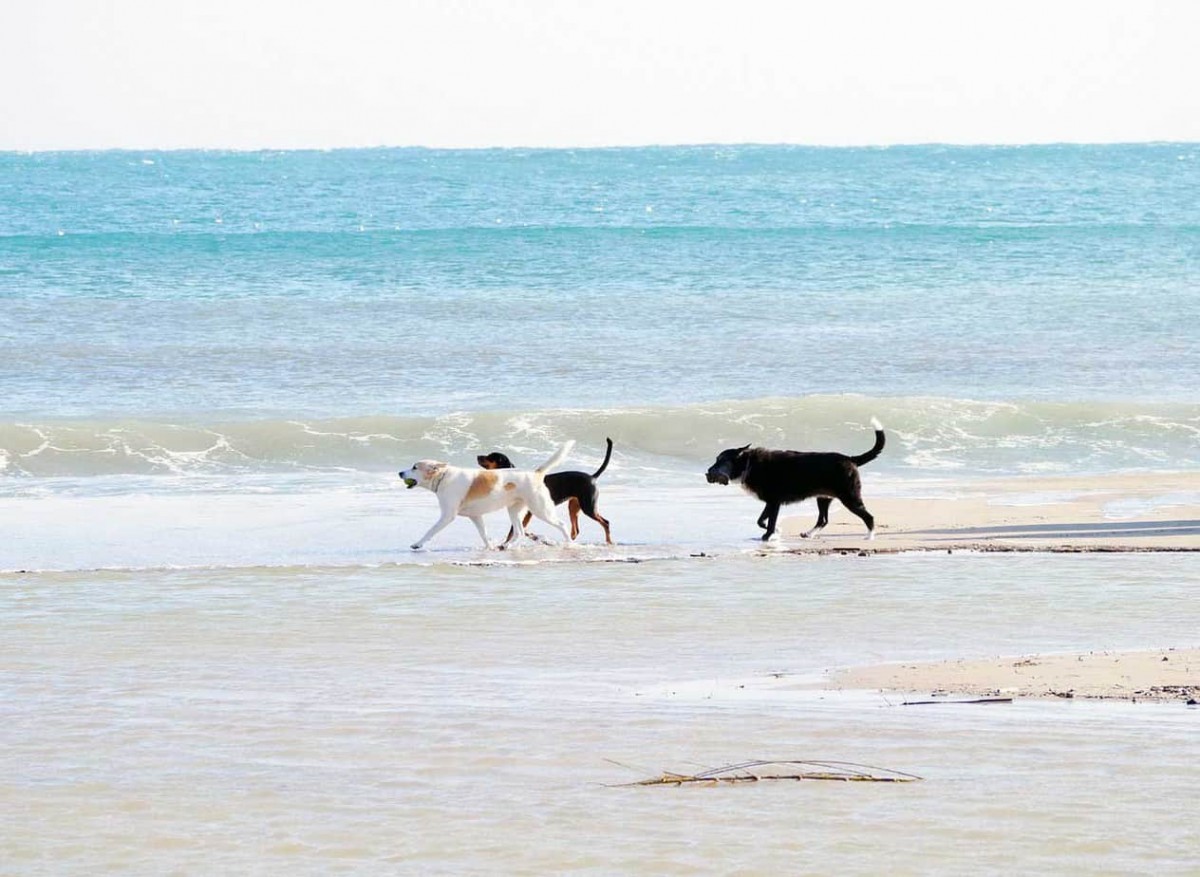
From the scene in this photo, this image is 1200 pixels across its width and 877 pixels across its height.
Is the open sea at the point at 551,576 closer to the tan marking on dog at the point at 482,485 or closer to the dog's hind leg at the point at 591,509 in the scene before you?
the dog's hind leg at the point at 591,509

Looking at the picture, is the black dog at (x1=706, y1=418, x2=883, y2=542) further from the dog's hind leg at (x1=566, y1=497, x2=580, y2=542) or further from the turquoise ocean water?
the turquoise ocean water

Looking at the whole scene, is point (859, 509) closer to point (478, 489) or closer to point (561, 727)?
point (478, 489)

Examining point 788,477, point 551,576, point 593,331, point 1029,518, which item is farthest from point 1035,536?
point 593,331

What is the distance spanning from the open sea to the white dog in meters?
0.30

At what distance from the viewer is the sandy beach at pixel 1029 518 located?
1262 cm

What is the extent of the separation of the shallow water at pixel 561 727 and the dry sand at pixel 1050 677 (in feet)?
0.78

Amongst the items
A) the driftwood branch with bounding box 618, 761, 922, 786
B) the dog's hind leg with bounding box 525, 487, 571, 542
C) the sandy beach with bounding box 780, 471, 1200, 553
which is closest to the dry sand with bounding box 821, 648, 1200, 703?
the driftwood branch with bounding box 618, 761, 922, 786

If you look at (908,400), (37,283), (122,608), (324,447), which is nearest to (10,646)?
(122,608)

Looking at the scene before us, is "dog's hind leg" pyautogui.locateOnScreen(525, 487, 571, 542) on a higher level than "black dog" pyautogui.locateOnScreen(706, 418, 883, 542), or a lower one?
lower

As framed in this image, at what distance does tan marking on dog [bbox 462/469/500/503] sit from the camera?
41.2 ft

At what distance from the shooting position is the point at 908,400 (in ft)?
71.9

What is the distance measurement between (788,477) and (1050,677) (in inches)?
200

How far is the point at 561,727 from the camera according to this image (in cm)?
746

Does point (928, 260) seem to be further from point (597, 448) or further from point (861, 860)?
point (861, 860)
